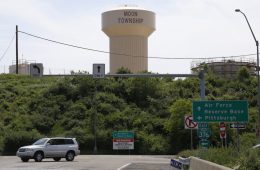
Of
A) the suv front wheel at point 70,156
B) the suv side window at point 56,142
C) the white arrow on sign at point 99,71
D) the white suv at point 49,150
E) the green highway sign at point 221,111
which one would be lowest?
the suv front wheel at point 70,156

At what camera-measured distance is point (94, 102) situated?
2778 inches

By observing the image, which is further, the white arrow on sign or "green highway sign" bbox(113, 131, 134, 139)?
"green highway sign" bbox(113, 131, 134, 139)

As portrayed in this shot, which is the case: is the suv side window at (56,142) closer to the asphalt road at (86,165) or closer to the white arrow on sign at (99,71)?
the asphalt road at (86,165)

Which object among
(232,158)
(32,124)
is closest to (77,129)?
(32,124)

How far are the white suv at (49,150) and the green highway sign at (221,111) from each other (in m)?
17.3

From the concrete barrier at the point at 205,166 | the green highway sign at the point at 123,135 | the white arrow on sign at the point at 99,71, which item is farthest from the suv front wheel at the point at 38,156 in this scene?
the green highway sign at the point at 123,135

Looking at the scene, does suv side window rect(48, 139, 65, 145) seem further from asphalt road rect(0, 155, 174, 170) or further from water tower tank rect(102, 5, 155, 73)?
water tower tank rect(102, 5, 155, 73)

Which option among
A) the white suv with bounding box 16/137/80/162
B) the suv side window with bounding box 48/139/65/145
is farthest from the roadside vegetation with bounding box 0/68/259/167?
the suv side window with bounding box 48/139/65/145

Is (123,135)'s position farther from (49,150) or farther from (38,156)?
(38,156)

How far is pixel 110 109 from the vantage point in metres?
72.0

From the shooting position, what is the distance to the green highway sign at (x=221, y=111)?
884 inches

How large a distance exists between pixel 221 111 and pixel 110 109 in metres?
49.2

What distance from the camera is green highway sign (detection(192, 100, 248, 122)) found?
2245 cm

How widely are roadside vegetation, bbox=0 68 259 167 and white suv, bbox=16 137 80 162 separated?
1861 cm
